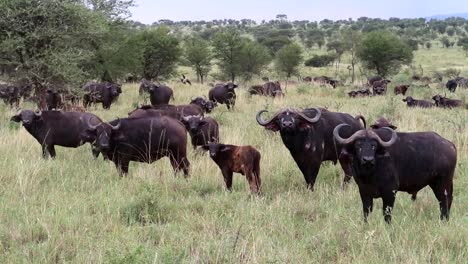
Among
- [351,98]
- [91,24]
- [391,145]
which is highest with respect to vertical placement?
[91,24]

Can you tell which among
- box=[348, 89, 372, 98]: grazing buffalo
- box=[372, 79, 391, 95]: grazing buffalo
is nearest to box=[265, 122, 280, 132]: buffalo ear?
box=[348, 89, 372, 98]: grazing buffalo

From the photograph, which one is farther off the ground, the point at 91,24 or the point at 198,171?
the point at 91,24

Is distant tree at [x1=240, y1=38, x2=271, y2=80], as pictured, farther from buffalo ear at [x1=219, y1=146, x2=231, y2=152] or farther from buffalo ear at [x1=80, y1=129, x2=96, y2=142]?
buffalo ear at [x1=219, y1=146, x2=231, y2=152]

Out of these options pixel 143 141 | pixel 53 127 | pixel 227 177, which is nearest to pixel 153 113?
pixel 53 127

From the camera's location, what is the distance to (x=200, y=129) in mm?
11031

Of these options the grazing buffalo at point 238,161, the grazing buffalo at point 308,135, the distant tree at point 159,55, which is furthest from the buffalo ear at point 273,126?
the distant tree at point 159,55

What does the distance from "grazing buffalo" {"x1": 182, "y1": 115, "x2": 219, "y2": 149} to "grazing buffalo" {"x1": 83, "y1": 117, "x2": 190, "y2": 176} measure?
4.18 feet

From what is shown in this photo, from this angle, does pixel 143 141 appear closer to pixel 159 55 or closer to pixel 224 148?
pixel 224 148

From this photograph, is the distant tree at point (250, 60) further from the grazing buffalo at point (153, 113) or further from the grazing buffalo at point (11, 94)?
the grazing buffalo at point (153, 113)

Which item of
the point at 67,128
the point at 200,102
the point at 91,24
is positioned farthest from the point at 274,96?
the point at 67,128

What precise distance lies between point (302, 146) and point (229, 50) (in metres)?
33.1

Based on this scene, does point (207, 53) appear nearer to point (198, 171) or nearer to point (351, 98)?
point (351, 98)

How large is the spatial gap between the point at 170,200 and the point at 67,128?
4.93 m

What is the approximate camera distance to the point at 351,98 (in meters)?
24.2
